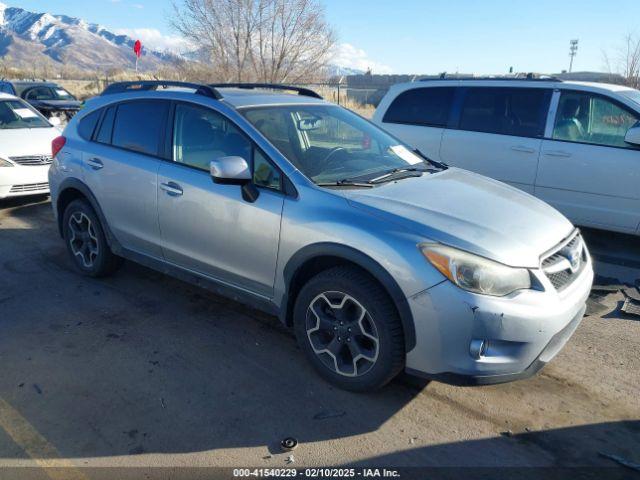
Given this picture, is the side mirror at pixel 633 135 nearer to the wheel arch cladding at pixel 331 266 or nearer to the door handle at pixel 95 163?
the wheel arch cladding at pixel 331 266

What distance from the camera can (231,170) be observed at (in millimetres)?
3273

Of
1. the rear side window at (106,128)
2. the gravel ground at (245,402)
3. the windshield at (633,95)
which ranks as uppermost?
the windshield at (633,95)

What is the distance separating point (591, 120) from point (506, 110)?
37.2 inches

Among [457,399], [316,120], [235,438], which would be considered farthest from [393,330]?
[316,120]

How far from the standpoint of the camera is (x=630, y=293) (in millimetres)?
4703

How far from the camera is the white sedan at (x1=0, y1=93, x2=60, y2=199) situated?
7242mm

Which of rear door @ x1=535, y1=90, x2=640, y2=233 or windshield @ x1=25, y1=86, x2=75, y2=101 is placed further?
windshield @ x1=25, y1=86, x2=75, y2=101

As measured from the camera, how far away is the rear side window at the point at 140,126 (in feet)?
13.6

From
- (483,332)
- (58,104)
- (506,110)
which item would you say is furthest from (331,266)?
(58,104)

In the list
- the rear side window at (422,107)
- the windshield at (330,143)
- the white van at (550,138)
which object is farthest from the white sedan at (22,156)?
the white van at (550,138)

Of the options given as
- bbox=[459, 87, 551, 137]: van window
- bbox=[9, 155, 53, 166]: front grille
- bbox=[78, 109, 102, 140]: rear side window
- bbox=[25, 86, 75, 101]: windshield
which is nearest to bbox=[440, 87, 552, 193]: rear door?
bbox=[459, 87, 551, 137]: van window

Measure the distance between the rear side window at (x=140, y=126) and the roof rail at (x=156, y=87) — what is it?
20 centimetres

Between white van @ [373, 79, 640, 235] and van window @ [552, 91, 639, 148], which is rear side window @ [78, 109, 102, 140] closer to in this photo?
white van @ [373, 79, 640, 235]

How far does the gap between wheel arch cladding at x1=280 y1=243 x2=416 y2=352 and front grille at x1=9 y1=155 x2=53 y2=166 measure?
551cm
